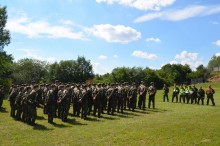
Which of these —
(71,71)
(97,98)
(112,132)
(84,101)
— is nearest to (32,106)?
(84,101)

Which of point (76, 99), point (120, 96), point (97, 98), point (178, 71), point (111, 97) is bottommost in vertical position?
point (76, 99)

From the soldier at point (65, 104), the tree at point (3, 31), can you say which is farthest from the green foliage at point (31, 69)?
the soldier at point (65, 104)

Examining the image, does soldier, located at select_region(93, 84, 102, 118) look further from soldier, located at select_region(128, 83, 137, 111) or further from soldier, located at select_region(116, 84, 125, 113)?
soldier, located at select_region(128, 83, 137, 111)

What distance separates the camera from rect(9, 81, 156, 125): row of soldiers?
20766mm

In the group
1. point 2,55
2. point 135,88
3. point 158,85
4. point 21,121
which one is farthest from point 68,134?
point 158,85

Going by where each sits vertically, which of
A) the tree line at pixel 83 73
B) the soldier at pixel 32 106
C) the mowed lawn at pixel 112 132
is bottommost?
the mowed lawn at pixel 112 132

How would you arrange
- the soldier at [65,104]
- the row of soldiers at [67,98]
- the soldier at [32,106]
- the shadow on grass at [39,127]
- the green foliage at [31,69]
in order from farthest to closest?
1. the green foliage at [31,69]
2. the soldier at [65,104]
3. the row of soldiers at [67,98]
4. the soldier at [32,106]
5. the shadow on grass at [39,127]

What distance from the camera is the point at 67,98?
22.5m

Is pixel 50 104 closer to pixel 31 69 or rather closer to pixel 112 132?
pixel 112 132

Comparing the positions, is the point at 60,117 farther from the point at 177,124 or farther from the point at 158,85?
the point at 158,85

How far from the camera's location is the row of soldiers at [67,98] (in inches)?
818

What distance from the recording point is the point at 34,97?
20297 millimetres

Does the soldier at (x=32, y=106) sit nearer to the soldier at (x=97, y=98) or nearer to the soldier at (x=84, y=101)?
the soldier at (x=84, y=101)

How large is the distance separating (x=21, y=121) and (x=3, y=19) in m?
36.7
